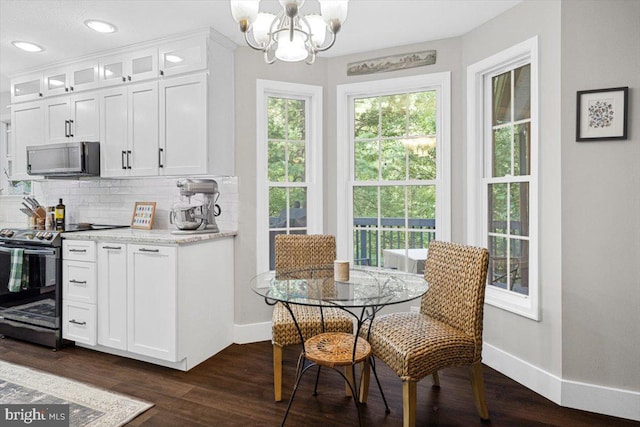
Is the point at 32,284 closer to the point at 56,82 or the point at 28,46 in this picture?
the point at 56,82

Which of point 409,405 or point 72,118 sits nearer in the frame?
point 409,405

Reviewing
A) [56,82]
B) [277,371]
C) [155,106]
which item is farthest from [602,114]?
[56,82]

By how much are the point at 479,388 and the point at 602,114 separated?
173 centimetres

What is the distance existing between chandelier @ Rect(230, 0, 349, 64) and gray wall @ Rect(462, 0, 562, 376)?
1506mm

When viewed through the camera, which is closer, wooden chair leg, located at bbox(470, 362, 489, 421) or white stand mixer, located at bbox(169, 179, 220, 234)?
Result: wooden chair leg, located at bbox(470, 362, 489, 421)

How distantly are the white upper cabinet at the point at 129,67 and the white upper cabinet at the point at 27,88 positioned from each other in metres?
0.92

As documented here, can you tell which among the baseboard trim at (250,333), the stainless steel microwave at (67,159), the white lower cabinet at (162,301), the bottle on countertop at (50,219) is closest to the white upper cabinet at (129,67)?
the stainless steel microwave at (67,159)

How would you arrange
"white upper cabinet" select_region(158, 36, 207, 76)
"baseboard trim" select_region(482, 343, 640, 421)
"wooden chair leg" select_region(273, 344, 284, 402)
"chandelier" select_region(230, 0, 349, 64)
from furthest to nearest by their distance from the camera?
"white upper cabinet" select_region(158, 36, 207, 76) < "wooden chair leg" select_region(273, 344, 284, 402) < "baseboard trim" select_region(482, 343, 640, 421) < "chandelier" select_region(230, 0, 349, 64)

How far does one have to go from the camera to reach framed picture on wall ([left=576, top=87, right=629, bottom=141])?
2.11 m

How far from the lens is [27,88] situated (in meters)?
3.80

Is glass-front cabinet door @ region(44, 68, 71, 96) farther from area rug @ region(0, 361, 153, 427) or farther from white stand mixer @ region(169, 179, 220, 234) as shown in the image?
area rug @ region(0, 361, 153, 427)

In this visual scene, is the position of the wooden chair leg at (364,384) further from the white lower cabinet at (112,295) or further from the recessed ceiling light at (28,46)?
the recessed ceiling light at (28,46)

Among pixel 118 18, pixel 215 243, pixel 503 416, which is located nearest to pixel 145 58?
pixel 118 18
